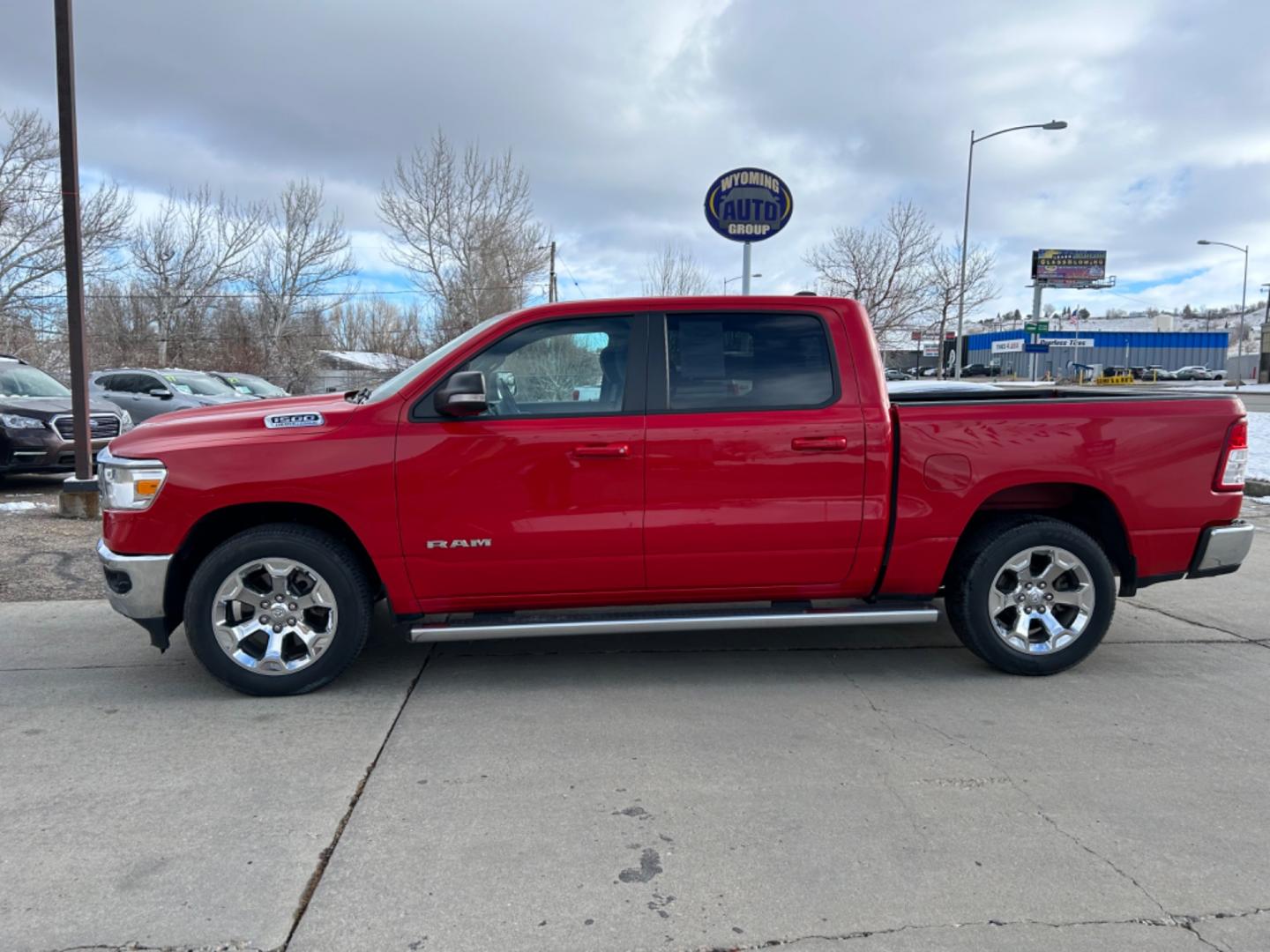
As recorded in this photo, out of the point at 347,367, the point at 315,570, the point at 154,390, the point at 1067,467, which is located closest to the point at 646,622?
the point at 315,570

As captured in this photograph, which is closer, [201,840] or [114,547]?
[201,840]

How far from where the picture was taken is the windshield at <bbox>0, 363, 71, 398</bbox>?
11781mm

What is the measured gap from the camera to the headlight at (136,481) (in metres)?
4.16

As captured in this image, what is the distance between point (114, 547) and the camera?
4246 millimetres

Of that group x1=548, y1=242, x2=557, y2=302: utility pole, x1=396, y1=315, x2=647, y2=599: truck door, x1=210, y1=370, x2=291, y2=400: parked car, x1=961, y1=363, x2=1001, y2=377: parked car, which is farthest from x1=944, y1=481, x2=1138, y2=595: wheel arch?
x1=961, y1=363, x2=1001, y2=377: parked car

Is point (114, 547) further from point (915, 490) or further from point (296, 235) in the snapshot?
point (296, 235)

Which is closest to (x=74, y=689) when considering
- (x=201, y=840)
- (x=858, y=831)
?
(x=201, y=840)

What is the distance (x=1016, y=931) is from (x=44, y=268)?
3003cm

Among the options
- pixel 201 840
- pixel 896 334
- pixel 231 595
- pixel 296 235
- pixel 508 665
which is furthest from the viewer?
pixel 296 235

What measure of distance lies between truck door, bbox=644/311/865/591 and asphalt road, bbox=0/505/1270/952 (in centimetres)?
69

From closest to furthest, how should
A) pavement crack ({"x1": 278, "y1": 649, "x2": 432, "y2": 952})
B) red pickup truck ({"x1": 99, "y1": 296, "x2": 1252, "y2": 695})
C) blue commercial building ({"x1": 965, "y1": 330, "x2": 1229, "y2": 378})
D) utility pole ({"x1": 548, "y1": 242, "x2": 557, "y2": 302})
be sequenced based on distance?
pavement crack ({"x1": 278, "y1": 649, "x2": 432, "y2": 952}) < red pickup truck ({"x1": 99, "y1": 296, "x2": 1252, "y2": 695}) < utility pole ({"x1": 548, "y1": 242, "x2": 557, "y2": 302}) < blue commercial building ({"x1": 965, "y1": 330, "x2": 1229, "y2": 378})

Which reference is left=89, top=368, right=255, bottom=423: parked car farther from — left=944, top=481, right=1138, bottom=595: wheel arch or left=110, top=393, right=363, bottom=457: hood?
left=944, top=481, right=1138, bottom=595: wheel arch

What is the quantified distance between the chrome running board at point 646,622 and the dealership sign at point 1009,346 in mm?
→ 80311

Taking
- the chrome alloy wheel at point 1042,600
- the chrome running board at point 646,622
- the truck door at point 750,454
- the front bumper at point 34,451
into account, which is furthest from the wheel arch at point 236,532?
the front bumper at point 34,451
